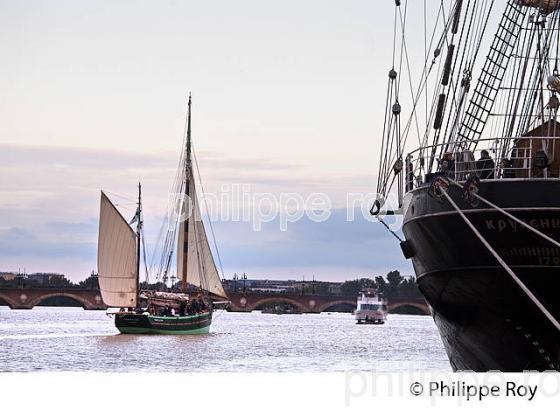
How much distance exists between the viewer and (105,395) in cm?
1675

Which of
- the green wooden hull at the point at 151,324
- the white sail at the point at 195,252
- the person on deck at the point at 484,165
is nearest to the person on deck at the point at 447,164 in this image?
the person on deck at the point at 484,165

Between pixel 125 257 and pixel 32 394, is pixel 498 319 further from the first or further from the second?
pixel 125 257

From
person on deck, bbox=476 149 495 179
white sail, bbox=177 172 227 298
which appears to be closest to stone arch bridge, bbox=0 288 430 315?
white sail, bbox=177 172 227 298

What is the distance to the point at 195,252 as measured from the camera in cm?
8944

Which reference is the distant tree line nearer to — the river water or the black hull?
the river water

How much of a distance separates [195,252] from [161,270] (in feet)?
16.4

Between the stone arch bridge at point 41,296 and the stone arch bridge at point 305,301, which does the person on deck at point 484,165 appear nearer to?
the stone arch bridge at point 41,296

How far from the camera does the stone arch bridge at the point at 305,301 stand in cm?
16700

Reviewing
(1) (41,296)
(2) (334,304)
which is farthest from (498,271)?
(2) (334,304)

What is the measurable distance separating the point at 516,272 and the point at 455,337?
166 inches

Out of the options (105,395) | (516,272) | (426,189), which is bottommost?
(105,395)

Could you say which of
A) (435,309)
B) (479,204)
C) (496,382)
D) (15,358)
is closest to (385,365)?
(15,358)

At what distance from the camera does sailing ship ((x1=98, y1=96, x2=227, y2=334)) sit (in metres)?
83.3

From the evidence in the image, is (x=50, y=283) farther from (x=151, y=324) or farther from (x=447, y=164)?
(x=447, y=164)
